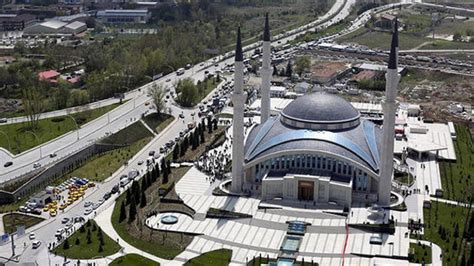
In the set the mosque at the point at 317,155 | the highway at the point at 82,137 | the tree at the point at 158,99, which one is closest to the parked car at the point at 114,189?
the highway at the point at 82,137

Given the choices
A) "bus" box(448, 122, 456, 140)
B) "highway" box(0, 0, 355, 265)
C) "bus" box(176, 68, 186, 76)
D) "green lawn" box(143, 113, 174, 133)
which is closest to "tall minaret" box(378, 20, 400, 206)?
"highway" box(0, 0, 355, 265)

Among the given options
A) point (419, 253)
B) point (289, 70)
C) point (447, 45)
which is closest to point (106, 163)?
point (419, 253)

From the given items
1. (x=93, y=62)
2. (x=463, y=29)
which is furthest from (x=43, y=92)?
(x=463, y=29)

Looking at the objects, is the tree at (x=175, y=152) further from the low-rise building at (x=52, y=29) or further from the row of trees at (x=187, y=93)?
the low-rise building at (x=52, y=29)

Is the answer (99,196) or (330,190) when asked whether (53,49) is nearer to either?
(99,196)

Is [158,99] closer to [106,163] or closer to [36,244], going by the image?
[106,163]
